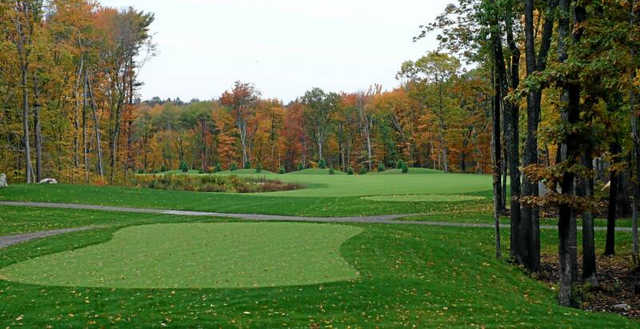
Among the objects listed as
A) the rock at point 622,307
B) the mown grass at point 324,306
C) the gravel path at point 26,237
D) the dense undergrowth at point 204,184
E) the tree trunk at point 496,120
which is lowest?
the rock at point 622,307

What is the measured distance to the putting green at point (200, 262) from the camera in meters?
9.41

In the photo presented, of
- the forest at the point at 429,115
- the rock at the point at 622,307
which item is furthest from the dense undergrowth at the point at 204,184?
the rock at the point at 622,307

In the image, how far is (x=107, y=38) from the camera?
3759 cm

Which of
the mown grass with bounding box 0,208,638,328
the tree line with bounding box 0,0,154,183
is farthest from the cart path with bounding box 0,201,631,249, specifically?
the tree line with bounding box 0,0,154,183

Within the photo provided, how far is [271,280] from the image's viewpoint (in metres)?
9.40

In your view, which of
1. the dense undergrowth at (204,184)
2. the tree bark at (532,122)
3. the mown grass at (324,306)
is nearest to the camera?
the mown grass at (324,306)

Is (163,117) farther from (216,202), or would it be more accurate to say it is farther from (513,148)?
(513,148)

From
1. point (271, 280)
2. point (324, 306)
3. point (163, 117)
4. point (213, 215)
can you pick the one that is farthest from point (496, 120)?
point (163, 117)

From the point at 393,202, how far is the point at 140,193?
14116 mm

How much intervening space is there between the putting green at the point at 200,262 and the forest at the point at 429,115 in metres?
4.65

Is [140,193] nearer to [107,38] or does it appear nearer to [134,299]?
[107,38]

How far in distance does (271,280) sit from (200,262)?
2.27 meters

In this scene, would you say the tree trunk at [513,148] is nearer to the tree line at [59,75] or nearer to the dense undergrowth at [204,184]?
the dense undergrowth at [204,184]

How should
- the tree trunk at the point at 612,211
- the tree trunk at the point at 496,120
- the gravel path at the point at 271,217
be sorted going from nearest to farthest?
1. the tree trunk at the point at 496,120
2. the tree trunk at the point at 612,211
3. the gravel path at the point at 271,217
